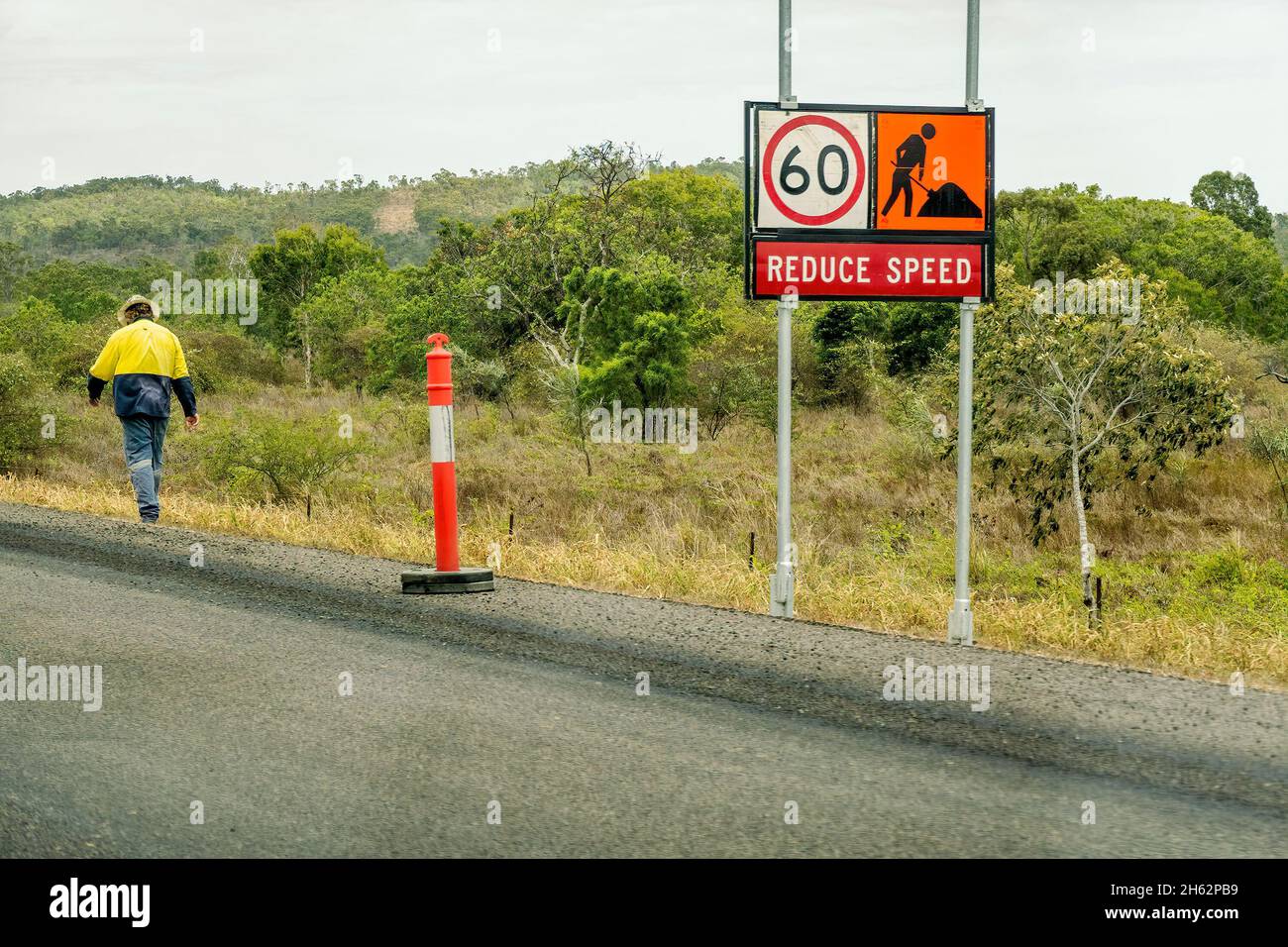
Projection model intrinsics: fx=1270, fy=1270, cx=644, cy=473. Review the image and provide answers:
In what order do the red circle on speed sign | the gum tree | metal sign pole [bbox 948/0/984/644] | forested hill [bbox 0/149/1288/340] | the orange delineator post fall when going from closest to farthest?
1. metal sign pole [bbox 948/0/984/644]
2. the red circle on speed sign
3. the orange delineator post
4. the gum tree
5. forested hill [bbox 0/149/1288/340]

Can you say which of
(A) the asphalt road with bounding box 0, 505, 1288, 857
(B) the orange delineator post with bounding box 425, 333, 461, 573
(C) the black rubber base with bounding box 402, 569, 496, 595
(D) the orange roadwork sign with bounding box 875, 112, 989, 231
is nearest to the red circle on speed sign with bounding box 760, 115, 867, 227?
(D) the orange roadwork sign with bounding box 875, 112, 989, 231

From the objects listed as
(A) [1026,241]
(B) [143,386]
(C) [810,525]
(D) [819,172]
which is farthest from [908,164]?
(A) [1026,241]

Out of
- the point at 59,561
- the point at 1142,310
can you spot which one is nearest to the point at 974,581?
the point at 1142,310

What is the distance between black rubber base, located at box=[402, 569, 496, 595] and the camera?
734cm

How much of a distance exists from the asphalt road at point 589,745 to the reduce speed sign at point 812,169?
2.33m

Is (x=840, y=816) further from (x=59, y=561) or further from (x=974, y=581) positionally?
(x=974, y=581)

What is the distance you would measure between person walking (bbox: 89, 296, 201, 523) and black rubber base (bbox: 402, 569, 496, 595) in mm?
3805

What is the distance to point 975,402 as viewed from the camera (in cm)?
1916

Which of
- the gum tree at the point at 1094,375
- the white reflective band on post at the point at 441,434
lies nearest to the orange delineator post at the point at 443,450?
the white reflective band on post at the point at 441,434

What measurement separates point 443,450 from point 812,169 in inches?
110

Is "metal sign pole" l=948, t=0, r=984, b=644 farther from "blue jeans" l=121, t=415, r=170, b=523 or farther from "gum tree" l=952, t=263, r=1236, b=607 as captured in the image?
"gum tree" l=952, t=263, r=1236, b=607

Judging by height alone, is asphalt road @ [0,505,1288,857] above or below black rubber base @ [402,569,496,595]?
below

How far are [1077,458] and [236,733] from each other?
54.1 feet

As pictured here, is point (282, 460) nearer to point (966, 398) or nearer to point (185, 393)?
point (185, 393)
